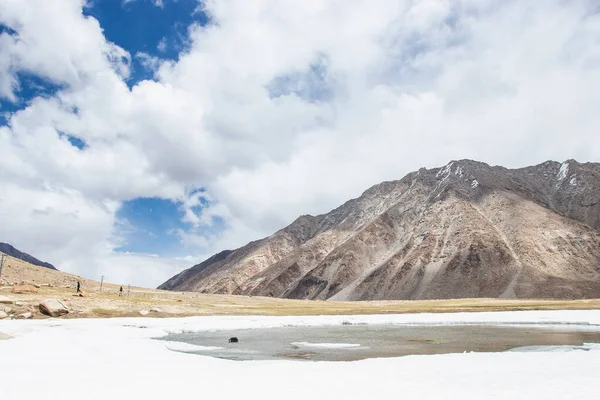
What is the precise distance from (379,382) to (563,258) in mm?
200957

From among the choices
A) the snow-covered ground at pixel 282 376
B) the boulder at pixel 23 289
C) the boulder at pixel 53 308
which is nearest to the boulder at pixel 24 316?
the boulder at pixel 53 308

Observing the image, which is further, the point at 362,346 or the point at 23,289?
the point at 23,289

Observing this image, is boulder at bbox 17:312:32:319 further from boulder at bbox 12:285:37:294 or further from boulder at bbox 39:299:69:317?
boulder at bbox 12:285:37:294

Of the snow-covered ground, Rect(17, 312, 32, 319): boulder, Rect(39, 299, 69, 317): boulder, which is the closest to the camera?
the snow-covered ground

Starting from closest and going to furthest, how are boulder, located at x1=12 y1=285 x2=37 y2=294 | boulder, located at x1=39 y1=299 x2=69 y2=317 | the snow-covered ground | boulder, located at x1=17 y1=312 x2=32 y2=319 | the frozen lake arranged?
the snow-covered ground, the frozen lake, boulder, located at x1=17 y1=312 x2=32 y2=319, boulder, located at x1=39 y1=299 x2=69 y2=317, boulder, located at x1=12 y1=285 x2=37 y2=294

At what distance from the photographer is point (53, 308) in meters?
51.9

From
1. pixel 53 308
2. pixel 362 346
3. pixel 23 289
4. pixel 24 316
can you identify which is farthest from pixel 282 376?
pixel 23 289

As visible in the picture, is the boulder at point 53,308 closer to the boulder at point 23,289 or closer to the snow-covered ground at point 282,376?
the boulder at point 23,289

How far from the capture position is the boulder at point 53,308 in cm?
5134

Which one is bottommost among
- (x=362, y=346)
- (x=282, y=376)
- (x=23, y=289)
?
(x=282, y=376)

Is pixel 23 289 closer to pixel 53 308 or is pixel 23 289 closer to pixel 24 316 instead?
pixel 53 308

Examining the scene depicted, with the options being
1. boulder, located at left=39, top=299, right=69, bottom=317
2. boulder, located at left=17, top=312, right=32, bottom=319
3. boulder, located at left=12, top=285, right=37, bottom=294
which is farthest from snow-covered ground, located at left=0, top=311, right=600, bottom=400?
boulder, located at left=12, top=285, right=37, bottom=294

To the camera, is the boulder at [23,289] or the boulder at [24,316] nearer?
the boulder at [24,316]

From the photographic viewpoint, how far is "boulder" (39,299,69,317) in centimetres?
5134
